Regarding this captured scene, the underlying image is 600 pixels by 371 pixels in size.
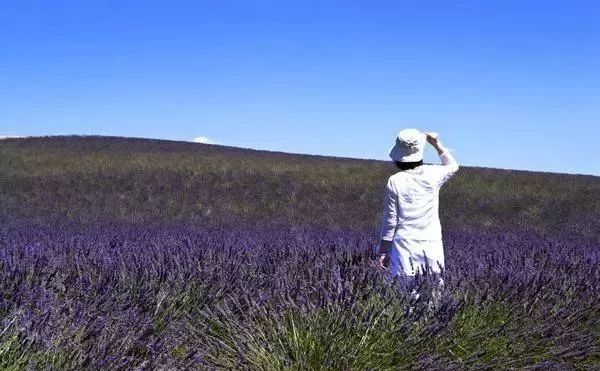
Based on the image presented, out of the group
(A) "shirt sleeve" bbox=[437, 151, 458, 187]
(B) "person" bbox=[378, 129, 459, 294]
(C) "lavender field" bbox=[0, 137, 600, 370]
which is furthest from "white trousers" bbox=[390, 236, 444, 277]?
(A) "shirt sleeve" bbox=[437, 151, 458, 187]

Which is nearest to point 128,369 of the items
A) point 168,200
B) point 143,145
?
point 168,200

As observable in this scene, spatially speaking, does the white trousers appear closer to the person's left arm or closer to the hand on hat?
the person's left arm

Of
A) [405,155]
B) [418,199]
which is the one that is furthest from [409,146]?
[418,199]

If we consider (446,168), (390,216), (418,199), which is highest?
(446,168)

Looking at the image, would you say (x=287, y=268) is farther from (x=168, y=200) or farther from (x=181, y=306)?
(x=168, y=200)

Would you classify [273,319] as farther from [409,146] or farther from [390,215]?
[409,146]

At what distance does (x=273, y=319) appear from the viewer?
12.1 ft

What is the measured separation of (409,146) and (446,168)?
1.19 ft

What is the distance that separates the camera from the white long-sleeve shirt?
445 cm

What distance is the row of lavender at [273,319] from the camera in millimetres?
2898

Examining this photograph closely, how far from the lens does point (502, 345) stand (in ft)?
12.0

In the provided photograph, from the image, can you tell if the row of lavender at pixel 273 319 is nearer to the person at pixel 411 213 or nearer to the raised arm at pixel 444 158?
the person at pixel 411 213

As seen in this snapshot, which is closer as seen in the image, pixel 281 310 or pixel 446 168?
pixel 281 310

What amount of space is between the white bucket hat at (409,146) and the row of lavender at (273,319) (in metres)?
0.69
